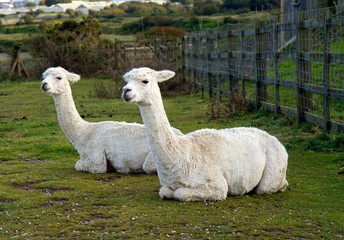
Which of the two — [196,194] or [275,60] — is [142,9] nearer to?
[275,60]

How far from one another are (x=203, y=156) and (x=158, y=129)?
2.24ft

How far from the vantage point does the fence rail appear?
346 inches

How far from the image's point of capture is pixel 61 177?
24.2 ft

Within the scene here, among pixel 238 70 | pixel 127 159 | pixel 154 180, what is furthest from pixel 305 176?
pixel 238 70

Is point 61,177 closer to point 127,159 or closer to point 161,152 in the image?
point 127,159

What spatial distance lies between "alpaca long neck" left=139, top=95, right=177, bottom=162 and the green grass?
60 cm

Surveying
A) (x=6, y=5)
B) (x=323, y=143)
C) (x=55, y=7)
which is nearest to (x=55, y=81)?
(x=323, y=143)

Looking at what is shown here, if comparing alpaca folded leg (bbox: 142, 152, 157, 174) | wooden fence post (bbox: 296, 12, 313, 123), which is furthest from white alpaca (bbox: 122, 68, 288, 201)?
wooden fence post (bbox: 296, 12, 313, 123)

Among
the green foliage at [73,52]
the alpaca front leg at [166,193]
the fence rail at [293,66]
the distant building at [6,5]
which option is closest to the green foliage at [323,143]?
the fence rail at [293,66]

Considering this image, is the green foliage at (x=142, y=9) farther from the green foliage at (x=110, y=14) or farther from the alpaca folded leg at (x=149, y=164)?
the alpaca folded leg at (x=149, y=164)

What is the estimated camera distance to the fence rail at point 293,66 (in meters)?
8.78

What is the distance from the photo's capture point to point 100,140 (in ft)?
25.5

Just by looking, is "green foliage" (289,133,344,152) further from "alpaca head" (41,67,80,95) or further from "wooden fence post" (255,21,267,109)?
"alpaca head" (41,67,80,95)

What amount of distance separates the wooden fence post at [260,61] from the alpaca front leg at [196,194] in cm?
664
